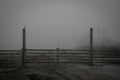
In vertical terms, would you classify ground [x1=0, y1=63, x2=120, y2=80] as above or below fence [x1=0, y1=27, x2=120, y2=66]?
below

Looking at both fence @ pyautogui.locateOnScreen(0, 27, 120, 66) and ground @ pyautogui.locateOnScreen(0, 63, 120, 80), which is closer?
ground @ pyautogui.locateOnScreen(0, 63, 120, 80)

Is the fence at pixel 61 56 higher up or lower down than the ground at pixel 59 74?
higher up

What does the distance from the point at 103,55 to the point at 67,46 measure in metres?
7.05

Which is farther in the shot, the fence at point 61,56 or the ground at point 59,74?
the fence at point 61,56

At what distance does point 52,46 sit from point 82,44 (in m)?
6.18

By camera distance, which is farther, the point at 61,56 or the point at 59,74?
the point at 61,56

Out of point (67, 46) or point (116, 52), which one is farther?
point (67, 46)

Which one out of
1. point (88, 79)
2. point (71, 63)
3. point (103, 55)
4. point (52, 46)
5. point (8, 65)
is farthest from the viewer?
point (52, 46)

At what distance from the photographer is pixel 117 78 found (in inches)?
166

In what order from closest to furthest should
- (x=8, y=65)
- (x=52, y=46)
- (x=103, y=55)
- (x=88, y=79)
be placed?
(x=88, y=79), (x=8, y=65), (x=103, y=55), (x=52, y=46)

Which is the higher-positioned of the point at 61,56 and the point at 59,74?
the point at 61,56

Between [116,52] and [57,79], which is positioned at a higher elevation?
[116,52]

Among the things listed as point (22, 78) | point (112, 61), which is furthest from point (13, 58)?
point (112, 61)

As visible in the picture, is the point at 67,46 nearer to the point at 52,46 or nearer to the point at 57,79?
the point at 52,46
